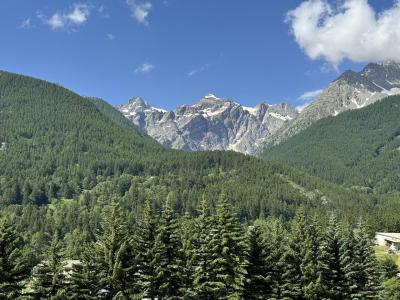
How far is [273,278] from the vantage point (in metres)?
61.9

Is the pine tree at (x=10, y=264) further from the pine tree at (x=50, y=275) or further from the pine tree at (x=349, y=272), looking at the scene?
the pine tree at (x=349, y=272)

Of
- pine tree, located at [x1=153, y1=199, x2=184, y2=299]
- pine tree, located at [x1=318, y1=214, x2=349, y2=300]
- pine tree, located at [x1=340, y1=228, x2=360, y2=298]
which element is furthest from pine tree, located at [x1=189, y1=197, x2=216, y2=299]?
pine tree, located at [x1=340, y1=228, x2=360, y2=298]

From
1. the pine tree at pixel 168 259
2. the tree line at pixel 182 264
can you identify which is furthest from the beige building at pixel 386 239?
the pine tree at pixel 168 259

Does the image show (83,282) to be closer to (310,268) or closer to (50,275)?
(50,275)

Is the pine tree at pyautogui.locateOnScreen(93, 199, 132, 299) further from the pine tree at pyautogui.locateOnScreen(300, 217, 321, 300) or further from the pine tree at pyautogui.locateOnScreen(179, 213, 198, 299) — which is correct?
the pine tree at pyautogui.locateOnScreen(300, 217, 321, 300)

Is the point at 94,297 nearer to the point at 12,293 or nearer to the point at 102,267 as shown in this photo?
the point at 102,267

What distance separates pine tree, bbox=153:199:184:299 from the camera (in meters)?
55.4

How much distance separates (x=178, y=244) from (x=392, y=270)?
203 ft

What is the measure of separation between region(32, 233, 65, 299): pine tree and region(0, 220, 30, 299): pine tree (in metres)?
1.38

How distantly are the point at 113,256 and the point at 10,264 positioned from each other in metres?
10.3

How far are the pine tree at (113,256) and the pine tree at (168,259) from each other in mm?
3415

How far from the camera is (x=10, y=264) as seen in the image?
50.2 metres

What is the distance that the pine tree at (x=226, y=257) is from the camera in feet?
188

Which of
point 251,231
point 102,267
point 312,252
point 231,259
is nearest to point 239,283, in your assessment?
point 231,259
